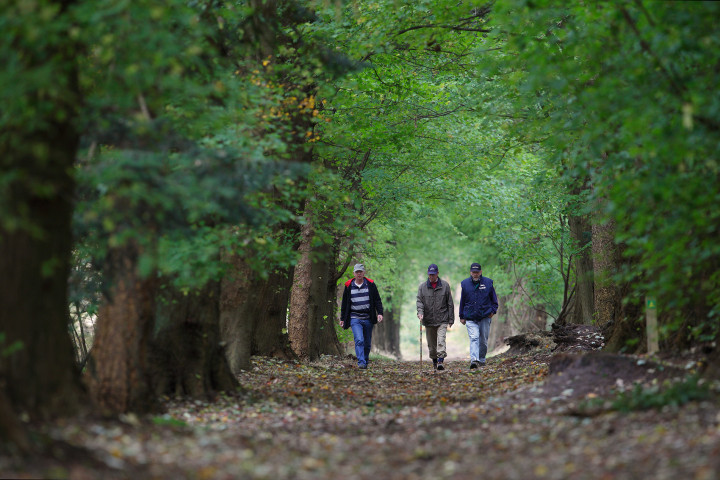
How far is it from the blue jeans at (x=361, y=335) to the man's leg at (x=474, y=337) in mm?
2156

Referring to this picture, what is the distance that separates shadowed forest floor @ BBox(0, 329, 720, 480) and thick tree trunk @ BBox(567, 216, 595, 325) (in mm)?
7713

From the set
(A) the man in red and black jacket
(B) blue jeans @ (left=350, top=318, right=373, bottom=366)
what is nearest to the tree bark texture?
(A) the man in red and black jacket

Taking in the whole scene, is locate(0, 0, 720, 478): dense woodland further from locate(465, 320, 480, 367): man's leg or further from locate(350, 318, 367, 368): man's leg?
locate(465, 320, 480, 367): man's leg

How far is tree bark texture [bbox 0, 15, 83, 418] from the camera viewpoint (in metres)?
5.50

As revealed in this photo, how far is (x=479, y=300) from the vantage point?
16.3m

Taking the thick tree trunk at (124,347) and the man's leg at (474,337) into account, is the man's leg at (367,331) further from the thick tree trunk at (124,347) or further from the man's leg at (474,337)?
the thick tree trunk at (124,347)

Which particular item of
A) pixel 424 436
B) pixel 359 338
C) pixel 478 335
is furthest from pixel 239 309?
pixel 424 436

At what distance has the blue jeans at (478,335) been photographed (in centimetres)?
1656

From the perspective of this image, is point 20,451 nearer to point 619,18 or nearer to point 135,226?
point 135,226

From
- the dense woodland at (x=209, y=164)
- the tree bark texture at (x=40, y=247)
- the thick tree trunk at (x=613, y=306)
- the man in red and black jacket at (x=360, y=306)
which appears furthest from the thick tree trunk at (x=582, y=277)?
the tree bark texture at (x=40, y=247)

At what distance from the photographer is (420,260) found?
34719 mm

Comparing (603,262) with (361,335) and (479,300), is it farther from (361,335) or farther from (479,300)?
(361,335)

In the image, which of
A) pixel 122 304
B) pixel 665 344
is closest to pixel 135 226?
pixel 122 304

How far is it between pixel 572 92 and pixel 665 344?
3702 millimetres
